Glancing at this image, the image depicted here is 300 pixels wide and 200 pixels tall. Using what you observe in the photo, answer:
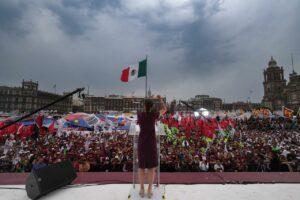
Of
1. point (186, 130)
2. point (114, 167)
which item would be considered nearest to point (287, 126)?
point (186, 130)

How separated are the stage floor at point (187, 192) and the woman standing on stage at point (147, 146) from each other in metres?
0.53

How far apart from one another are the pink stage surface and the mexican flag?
3.49 metres

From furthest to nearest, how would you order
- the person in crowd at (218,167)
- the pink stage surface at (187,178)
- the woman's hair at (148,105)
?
the person in crowd at (218,167), the pink stage surface at (187,178), the woman's hair at (148,105)

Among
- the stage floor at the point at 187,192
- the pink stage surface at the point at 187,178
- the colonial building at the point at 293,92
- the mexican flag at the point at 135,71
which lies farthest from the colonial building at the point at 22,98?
the colonial building at the point at 293,92

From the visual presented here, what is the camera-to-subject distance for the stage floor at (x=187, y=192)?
3.30 metres

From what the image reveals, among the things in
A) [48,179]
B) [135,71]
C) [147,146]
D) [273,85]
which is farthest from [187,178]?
[273,85]

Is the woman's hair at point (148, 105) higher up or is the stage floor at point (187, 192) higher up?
the woman's hair at point (148, 105)

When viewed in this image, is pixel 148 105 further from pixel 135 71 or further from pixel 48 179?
pixel 135 71

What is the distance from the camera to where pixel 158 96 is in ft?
11.4

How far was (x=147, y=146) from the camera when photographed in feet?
10.3

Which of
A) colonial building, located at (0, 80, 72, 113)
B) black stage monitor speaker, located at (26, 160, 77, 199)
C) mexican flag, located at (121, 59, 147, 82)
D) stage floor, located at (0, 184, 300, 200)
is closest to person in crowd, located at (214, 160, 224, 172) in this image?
stage floor, located at (0, 184, 300, 200)

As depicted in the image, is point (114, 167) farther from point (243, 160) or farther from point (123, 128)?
point (123, 128)

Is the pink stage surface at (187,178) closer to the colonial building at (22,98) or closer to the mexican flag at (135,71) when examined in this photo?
the mexican flag at (135,71)

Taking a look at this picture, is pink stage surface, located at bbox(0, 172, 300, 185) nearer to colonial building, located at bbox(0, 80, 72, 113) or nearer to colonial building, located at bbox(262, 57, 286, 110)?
colonial building, located at bbox(0, 80, 72, 113)
